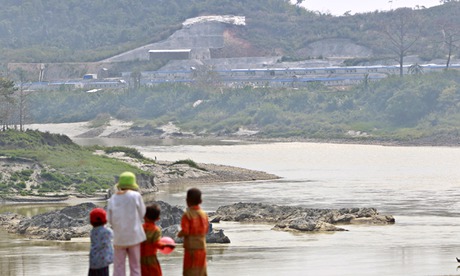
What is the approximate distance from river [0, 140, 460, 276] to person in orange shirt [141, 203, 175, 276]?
22.6 ft

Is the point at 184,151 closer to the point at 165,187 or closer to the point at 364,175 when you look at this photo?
the point at 364,175

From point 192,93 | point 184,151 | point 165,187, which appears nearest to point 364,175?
point 165,187

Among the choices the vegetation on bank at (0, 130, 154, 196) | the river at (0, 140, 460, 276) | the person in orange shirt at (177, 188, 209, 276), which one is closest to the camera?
the person in orange shirt at (177, 188, 209, 276)

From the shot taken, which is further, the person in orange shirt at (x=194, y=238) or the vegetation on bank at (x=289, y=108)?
the vegetation on bank at (x=289, y=108)

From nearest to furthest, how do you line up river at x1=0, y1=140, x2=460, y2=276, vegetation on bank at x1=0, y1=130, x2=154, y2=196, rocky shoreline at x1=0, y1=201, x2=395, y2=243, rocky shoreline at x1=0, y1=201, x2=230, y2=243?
river at x1=0, y1=140, x2=460, y2=276, rocky shoreline at x1=0, y1=201, x2=230, y2=243, rocky shoreline at x1=0, y1=201, x2=395, y2=243, vegetation on bank at x1=0, y1=130, x2=154, y2=196

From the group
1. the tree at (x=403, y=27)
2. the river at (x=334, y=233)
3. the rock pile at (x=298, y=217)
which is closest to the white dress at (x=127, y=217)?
the river at (x=334, y=233)

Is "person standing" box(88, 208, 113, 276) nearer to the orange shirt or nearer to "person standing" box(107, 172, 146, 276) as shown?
"person standing" box(107, 172, 146, 276)

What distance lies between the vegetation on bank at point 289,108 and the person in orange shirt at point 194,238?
8417 cm

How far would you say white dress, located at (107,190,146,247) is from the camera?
17266 millimetres

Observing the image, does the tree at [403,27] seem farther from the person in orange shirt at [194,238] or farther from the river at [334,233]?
the person in orange shirt at [194,238]

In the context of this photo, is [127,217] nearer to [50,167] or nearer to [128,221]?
[128,221]

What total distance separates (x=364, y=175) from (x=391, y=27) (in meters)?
124

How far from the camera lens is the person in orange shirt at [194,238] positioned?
1747 cm

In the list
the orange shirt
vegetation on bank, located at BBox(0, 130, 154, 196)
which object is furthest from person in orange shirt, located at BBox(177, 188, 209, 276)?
vegetation on bank, located at BBox(0, 130, 154, 196)
